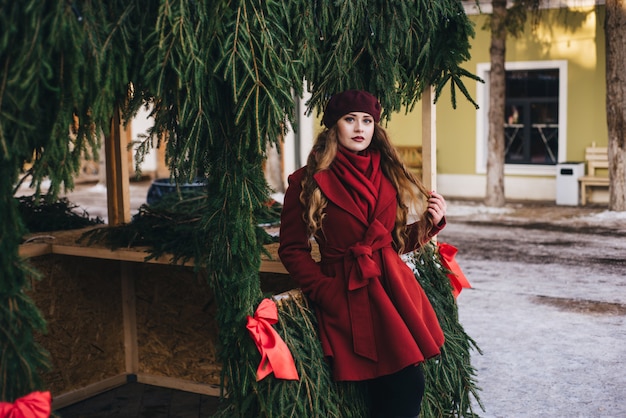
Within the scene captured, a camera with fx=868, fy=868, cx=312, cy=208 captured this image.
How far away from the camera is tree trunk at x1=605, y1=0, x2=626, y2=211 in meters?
14.6

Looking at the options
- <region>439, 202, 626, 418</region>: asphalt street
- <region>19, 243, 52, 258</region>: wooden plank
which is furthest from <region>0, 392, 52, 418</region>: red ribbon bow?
<region>439, 202, 626, 418</region>: asphalt street

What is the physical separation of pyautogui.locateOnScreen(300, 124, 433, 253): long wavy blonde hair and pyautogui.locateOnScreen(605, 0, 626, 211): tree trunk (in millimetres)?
11597

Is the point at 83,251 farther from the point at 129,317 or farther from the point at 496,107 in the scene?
the point at 496,107

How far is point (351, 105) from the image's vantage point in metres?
3.98

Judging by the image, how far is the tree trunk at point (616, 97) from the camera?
14.6 m

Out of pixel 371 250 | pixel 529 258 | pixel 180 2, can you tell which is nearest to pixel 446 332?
pixel 371 250

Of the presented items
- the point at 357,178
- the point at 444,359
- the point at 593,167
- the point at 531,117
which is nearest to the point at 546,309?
the point at 444,359

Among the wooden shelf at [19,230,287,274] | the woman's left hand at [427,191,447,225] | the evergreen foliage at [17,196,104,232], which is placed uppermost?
the woman's left hand at [427,191,447,225]

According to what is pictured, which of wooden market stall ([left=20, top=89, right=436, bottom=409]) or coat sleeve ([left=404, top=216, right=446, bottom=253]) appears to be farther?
wooden market stall ([left=20, top=89, right=436, bottom=409])

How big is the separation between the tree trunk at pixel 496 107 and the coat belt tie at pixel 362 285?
1273 cm

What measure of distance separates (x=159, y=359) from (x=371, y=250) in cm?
264

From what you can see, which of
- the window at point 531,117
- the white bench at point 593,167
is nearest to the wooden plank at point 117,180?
the white bench at point 593,167

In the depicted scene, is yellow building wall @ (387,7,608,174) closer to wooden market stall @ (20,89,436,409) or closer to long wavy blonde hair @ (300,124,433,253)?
wooden market stall @ (20,89,436,409)

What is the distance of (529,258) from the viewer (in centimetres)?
1145
